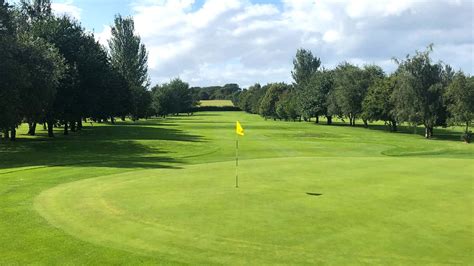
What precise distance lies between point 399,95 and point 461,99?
397 inches

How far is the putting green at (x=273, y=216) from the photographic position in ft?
36.0

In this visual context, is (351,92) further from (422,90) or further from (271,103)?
(271,103)

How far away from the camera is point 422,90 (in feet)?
230

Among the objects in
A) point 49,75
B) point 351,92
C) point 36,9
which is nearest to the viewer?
point 49,75

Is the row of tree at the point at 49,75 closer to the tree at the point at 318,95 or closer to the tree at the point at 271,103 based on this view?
the tree at the point at 318,95

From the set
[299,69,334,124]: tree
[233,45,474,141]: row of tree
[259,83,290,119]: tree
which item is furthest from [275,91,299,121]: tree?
[299,69,334,124]: tree

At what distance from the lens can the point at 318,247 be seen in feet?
36.7

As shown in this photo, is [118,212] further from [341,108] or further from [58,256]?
[341,108]

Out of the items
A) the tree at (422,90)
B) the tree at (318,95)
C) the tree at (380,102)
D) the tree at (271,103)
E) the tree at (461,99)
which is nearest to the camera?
the tree at (461,99)

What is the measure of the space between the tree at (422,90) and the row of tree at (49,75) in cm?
4504

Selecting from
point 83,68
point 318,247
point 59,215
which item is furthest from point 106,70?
point 318,247

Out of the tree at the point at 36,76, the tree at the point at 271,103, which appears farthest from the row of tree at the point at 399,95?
the tree at the point at 36,76

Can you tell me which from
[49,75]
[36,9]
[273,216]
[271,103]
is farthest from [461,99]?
[271,103]

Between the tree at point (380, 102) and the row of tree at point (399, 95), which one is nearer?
the row of tree at point (399, 95)
